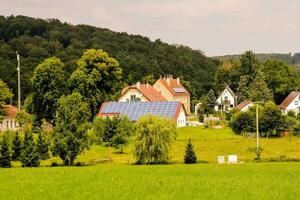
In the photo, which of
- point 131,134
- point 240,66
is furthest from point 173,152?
point 240,66

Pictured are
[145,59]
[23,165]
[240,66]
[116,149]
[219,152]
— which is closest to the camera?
[23,165]

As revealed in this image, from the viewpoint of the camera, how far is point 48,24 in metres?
157

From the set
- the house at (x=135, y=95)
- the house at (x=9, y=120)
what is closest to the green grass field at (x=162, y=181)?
the house at (x=9, y=120)

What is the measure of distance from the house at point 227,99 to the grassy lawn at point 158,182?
239ft

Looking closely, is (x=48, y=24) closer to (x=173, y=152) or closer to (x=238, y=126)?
(x=238, y=126)

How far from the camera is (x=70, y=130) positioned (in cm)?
4356

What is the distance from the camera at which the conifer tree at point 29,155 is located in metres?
42.6

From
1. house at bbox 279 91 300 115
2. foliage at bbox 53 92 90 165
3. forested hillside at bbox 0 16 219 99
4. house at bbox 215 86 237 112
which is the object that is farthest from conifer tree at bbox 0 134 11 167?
house at bbox 215 86 237 112

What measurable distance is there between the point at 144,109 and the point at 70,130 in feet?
122

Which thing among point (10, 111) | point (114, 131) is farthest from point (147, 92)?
point (114, 131)

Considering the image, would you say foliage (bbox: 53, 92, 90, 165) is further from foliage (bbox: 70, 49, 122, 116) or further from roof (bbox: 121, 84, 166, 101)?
roof (bbox: 121, 84, 166, 101)

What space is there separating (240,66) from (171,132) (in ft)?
246

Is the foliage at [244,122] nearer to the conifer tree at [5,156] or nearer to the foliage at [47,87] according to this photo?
the foliage at [47,87]

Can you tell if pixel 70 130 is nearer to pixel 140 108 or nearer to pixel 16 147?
pixel 16 147
